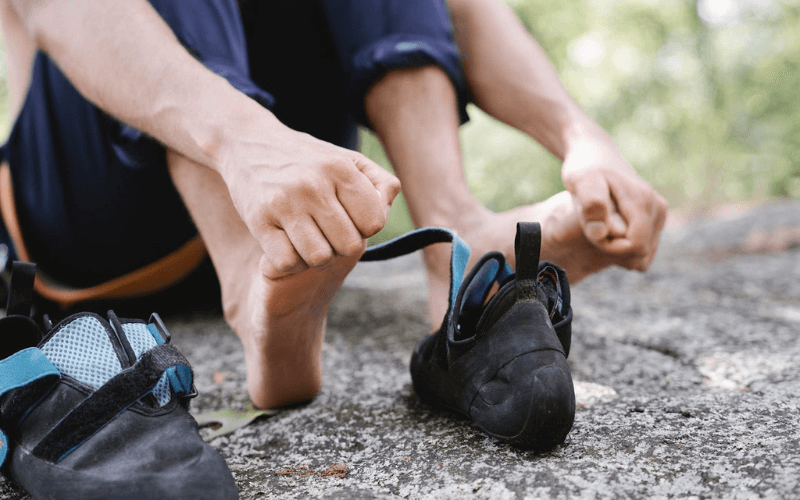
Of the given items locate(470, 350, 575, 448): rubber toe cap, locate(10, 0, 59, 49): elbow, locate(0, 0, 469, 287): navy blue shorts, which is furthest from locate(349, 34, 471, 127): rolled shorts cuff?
locate(470, 350, 575, 448): rubber toe cap

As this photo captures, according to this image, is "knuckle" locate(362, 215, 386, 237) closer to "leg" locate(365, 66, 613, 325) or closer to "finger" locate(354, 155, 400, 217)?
"finger" locate(354, 155, 400, 217)

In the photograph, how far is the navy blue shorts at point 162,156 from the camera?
2.95 ft

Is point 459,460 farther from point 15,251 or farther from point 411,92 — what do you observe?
point 15,251

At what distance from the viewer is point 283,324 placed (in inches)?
26.2

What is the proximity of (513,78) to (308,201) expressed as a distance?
55 cm

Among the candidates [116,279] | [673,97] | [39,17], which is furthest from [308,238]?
[673,97]

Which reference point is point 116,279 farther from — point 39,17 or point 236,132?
point 236,132

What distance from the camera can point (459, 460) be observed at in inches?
21.1

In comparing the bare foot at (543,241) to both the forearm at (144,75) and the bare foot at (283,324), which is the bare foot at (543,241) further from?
the forearm at (144,75)

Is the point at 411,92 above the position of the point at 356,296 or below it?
above

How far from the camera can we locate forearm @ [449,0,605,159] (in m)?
0.91

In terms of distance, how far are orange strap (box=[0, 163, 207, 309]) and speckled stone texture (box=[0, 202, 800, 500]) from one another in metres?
0.13

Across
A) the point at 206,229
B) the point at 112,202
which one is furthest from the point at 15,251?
the point at 206,229

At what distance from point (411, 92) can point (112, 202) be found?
0.54 m
